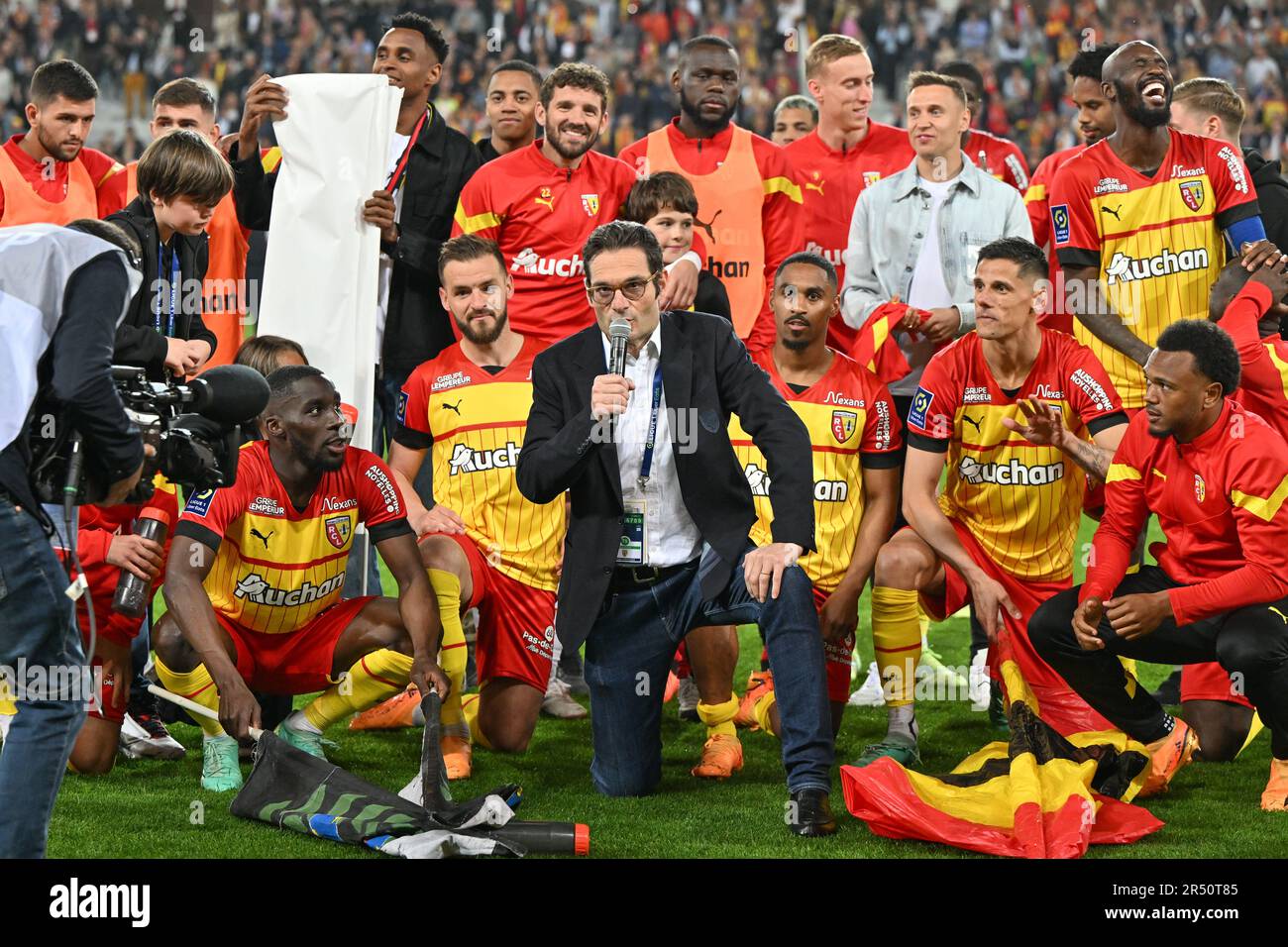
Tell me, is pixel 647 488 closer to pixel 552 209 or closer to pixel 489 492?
pixel 489 492

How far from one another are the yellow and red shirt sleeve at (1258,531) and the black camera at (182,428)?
9.68 feet

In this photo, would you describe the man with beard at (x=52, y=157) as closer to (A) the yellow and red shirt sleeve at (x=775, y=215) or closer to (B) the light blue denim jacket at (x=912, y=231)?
(A) the yellow and red shirt sleeve at (x=775, y=215)

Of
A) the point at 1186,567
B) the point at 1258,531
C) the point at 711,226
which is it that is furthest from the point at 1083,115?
the point at 1258,531

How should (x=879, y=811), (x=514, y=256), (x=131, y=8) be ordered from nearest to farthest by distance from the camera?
(x=879, y=811) → (x=514, y=256) → (x=131, y=8)

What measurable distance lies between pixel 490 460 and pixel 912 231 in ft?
6.71

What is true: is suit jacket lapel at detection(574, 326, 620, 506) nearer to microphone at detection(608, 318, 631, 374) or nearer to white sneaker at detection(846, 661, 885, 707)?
microphone at detection(608, 318, 631, 374)

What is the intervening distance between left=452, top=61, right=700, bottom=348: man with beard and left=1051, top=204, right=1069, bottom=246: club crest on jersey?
1791 mm

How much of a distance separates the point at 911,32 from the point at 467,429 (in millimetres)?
17176

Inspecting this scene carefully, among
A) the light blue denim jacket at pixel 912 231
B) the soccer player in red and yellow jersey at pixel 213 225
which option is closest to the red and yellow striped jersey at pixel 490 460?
the soccer player in red and yellow jersey at pixel 213 225

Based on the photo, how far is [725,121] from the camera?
267 inches

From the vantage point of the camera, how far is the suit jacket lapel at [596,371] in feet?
15.8

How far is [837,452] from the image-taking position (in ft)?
18.5

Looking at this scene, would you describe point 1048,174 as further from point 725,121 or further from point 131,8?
point 131,8
